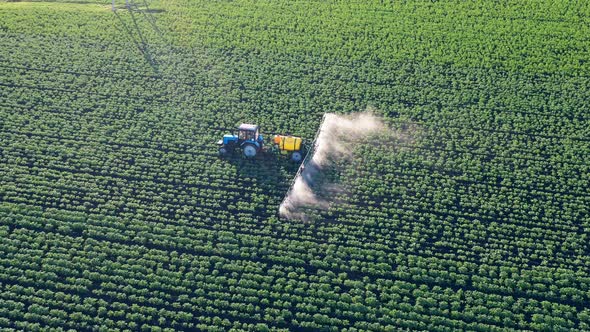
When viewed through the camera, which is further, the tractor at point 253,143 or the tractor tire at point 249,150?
the tractor tire at point 249,150

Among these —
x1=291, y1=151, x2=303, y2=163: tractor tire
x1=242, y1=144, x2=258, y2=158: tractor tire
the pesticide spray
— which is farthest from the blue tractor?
the pesticide spray

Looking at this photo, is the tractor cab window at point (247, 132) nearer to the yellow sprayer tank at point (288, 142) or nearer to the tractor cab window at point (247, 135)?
the tractor cab window at point (247, 135)

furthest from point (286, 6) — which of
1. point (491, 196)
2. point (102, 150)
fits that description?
point (491, 196)

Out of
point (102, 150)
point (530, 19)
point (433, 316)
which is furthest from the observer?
point (530, 19)

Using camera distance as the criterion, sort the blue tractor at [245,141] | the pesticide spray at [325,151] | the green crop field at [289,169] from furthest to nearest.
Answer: the blue tractor at [245,141], the pesticide spray at [325,151], the green crop field at [289,169]

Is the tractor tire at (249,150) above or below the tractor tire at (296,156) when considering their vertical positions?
below

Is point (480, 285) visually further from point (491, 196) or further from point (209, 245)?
point (209, 245)

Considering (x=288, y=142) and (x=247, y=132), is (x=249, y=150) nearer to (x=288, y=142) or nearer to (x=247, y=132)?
(x=247, y=132)

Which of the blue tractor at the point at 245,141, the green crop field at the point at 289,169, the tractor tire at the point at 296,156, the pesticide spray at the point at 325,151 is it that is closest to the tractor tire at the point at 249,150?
the blue tractor at the point at 245,141
